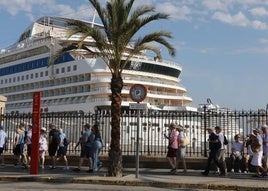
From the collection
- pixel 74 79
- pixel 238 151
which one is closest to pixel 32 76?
pixel 74 79

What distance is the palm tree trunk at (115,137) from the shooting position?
45.3ft

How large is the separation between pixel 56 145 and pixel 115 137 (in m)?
3.28

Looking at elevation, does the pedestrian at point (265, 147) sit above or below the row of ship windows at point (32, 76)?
below

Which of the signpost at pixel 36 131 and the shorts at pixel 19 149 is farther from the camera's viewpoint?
the shorts at pixel 19 149

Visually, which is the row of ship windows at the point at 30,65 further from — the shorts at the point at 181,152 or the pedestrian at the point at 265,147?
the pedestrian at the point at 265,147

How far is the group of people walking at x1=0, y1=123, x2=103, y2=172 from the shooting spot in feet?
49.9

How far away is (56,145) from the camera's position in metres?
16.2

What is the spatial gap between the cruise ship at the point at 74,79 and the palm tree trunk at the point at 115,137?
23.2 m

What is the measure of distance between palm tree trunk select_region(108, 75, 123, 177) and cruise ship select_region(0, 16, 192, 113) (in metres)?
23.2

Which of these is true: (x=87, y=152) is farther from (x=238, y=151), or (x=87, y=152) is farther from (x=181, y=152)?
(x=238, y=151)

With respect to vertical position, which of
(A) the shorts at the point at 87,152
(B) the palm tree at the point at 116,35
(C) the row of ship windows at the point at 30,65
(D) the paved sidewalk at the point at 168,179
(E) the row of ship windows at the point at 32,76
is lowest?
(D) the paved sidewalk at the point at 168,179

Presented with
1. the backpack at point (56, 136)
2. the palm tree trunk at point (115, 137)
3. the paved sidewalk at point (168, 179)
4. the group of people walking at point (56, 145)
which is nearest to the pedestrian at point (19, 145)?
the group of people walking at point (56, 145)

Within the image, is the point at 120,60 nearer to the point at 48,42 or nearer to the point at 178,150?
the point at 178,150

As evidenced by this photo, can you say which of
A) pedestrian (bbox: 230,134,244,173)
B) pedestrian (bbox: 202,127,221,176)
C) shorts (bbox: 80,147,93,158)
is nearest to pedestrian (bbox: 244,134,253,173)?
pedestrian (bbox: 230,134,244,173)
